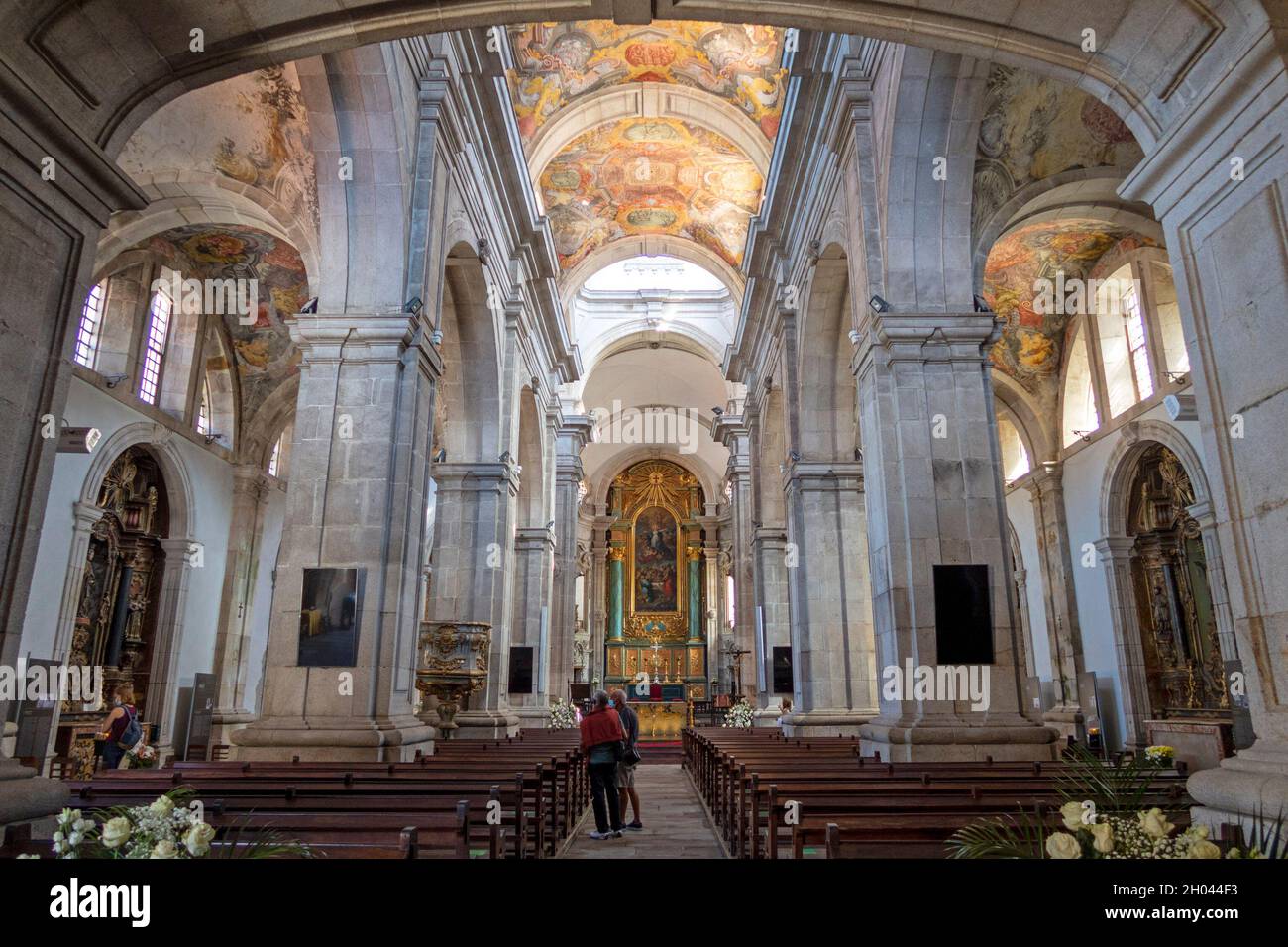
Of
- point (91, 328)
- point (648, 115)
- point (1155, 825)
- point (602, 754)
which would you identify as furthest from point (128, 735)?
point (648, 115)

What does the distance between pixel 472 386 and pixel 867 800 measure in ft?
37.8

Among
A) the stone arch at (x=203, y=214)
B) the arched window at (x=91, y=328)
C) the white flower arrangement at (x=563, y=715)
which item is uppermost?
the stone arch at (x=203, y=214)

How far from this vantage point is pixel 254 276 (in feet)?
54.1

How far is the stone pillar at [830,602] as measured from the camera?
498 inches

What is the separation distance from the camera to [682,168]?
65.3ft

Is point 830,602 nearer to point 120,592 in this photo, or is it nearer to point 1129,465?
point 1129,465

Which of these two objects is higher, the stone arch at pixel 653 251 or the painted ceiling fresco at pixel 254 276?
the stone arch at pixel 653 251

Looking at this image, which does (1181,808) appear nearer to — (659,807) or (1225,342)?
(1225,342)

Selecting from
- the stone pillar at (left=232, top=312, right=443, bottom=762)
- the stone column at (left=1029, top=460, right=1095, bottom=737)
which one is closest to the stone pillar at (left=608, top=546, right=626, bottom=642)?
the stone column at (left=1029, top=460, right=1095, bottom=737)

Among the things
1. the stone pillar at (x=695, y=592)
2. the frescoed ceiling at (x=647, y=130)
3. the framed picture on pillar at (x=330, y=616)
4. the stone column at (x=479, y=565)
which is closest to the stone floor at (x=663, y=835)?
the framed picture on pillar at (x=330, y=616)

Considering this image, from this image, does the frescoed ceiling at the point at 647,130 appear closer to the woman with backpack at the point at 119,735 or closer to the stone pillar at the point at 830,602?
the stone pillar at the point at 830,602

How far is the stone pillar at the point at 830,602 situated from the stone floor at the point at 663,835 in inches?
94.9
